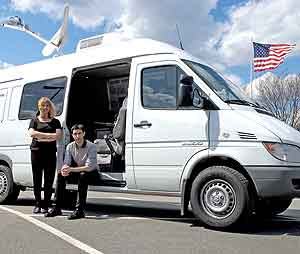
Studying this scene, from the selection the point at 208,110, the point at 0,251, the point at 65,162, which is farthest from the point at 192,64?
the point at 0,251

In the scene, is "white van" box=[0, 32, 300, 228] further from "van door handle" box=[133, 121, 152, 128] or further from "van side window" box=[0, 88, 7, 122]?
"van side window" box=[0, 88, 7, 122]

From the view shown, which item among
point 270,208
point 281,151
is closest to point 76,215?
point 270,208

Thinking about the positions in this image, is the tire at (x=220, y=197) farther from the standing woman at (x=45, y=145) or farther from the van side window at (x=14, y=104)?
the van side window at (x=14, y=104)

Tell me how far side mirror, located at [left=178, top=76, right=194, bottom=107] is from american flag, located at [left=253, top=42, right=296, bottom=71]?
2058cm

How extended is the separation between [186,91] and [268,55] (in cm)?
2147

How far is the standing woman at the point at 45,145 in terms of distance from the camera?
8289 millimetres

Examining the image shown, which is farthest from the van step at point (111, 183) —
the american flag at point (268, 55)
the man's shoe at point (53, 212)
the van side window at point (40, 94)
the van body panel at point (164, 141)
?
the american flag at point (268, 55)

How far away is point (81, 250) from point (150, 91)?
2.95 m

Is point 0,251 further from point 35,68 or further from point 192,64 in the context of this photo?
point 35,68

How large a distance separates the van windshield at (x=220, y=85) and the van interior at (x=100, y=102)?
1.40 metres

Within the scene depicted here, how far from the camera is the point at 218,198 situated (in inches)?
268

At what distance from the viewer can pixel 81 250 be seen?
5629 mm

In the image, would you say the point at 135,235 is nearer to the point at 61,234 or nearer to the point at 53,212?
the point at 61,234

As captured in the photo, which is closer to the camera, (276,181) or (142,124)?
(276,181)
